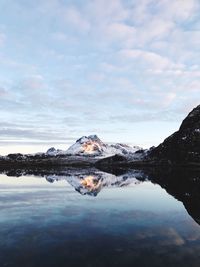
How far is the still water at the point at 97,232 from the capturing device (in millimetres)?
16766

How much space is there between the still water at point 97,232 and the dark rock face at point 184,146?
10116 cm

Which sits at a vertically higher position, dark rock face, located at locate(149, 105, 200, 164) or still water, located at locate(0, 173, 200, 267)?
dark rock face, located at locate(149, 105, 200, 164)

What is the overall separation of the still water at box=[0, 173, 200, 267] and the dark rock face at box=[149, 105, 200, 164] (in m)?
101

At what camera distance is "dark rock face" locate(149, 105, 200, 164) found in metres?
137

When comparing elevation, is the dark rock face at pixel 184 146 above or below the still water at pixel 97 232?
above

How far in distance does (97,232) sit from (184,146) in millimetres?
125665

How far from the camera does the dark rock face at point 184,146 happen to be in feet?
449

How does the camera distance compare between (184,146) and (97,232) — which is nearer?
(97,232)

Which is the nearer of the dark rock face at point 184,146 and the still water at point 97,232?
the still water at point 97,232

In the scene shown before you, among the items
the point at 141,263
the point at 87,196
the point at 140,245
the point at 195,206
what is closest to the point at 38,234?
the point at 140,245

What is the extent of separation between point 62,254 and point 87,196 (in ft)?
81.5

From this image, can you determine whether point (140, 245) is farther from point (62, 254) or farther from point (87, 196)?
point (87, 196)

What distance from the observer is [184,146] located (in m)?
143

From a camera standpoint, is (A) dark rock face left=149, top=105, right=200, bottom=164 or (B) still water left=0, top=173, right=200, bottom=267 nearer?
(B) still water left=0, top=173, right=200, bottom=267
